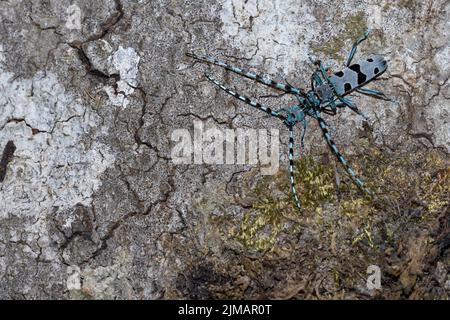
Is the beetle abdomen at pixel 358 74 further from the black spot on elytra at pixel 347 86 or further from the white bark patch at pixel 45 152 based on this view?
the white bark patch at pixel 45 152

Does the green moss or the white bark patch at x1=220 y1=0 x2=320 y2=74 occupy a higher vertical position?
the white bark patch at x1=220 y1=0 x2=320 y2=74

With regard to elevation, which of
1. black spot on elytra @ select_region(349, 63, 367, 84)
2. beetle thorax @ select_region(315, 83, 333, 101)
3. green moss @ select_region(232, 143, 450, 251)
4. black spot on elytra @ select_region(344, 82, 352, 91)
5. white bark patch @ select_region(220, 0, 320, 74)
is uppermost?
white bark patch @ select_region(220, 0, 320, 74)

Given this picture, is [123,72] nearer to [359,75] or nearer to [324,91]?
[324,91]

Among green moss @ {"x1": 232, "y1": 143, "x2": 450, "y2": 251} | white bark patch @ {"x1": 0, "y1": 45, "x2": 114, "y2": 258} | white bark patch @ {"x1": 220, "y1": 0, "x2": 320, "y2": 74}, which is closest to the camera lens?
green moss @ {"x1": 232, "y1": 143, "x2": 450, "y2": 251}

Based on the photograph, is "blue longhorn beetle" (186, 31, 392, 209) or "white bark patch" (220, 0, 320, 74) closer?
"blue longhorn beetle" (186, 31, 392, 209)

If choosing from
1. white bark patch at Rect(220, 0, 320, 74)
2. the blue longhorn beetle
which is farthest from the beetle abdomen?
white bark patch at Rect(220, 0, 320, 74)

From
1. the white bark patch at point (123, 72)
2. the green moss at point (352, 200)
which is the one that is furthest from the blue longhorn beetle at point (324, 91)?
the white bark patch at point (123, 72)

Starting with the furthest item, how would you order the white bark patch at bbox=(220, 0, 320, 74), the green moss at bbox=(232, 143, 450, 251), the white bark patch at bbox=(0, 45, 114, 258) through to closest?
1. the white bark patch at bbox=(220, 0, 320, 74)
2. the white bark patch at bbox=(0, 45, 114, 258)
3. the green moss at bbox=(232, 143, 450, 251)

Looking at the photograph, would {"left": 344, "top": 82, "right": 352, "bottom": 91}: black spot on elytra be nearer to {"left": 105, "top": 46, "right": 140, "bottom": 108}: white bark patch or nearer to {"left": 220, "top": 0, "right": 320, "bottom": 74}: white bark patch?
{"left": 220, "top": 0, "right": 320, "bottom": 74}: white bark patch
